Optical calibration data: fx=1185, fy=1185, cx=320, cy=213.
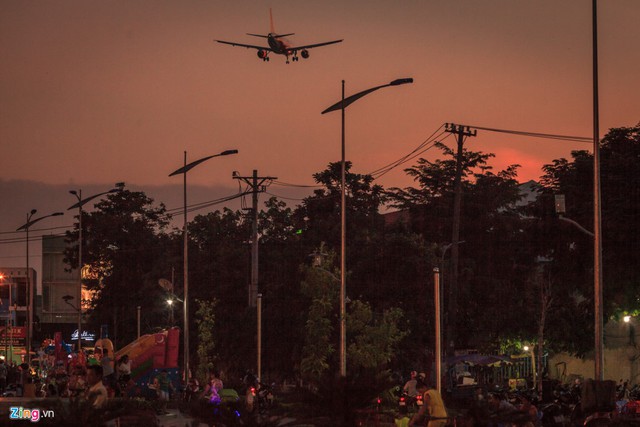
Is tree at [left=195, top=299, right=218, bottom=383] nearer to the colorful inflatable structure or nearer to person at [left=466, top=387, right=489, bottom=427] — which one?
the colorful inflatable structure

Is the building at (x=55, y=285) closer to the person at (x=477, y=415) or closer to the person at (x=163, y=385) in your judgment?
the person at (x=163, y=385)

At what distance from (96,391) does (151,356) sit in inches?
1493

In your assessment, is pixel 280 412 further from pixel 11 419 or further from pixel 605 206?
pixel 605 206

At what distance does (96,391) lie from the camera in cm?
1228

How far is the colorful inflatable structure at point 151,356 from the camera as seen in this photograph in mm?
49375

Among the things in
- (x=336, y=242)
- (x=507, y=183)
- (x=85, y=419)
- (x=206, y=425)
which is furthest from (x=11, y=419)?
(x=507, y=183)

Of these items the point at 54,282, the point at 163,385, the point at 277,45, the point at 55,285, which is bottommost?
the point at 163,385

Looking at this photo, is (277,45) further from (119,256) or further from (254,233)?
(119,256)

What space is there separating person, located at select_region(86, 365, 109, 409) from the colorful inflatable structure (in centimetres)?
3506

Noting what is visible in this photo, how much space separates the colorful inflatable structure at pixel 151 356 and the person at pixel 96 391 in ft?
115

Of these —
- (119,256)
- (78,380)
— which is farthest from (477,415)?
(119,256)

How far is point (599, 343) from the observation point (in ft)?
94.4

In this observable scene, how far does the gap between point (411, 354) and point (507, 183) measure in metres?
20.6

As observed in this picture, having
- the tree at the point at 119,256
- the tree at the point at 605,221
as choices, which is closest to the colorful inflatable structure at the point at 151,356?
the tree at the point at 605,221
